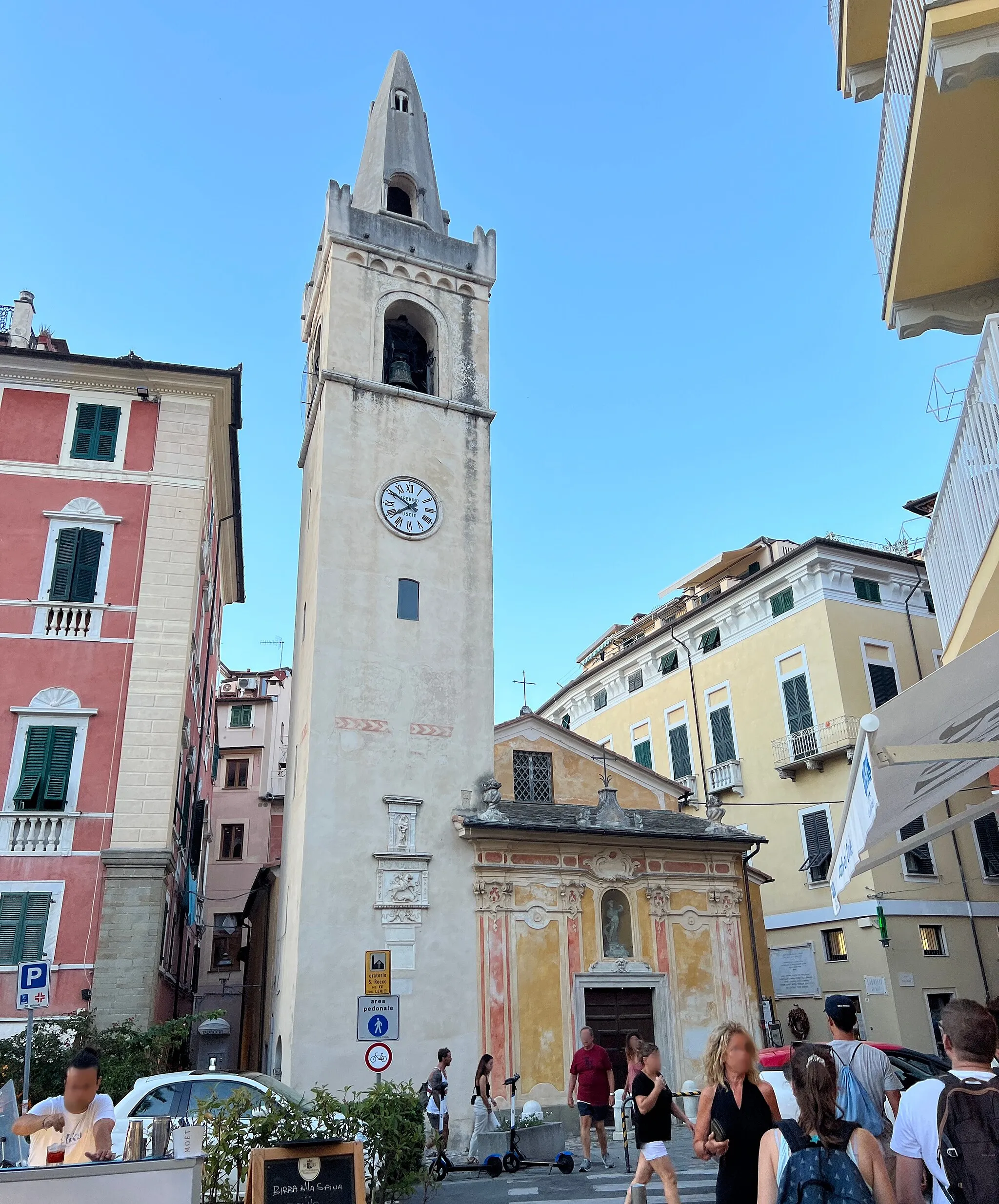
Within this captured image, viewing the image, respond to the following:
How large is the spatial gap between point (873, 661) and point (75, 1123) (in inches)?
954

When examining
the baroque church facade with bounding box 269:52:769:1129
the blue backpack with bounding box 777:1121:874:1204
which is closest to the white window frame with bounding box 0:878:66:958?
the baroque church facade with bounding box 269:52:769:1129

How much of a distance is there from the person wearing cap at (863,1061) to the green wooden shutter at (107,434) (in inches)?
694

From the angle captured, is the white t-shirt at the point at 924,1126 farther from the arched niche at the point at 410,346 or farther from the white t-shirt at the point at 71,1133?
the arched niche at the point at 410,346

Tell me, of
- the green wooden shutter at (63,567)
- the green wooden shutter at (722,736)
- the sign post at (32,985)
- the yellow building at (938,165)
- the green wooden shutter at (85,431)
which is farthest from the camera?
the green wooden shutter at (722,736)

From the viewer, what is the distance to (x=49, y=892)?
53.9ft

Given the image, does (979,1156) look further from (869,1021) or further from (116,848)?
(869,1021)

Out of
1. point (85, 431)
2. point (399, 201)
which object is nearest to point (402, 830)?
point (85, 431)

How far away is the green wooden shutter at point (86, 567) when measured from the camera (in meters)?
18.6

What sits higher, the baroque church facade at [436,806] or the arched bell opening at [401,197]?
the arched bell opening at [401,197]

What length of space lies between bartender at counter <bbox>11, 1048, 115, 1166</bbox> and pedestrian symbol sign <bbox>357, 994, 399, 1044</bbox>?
686 cm

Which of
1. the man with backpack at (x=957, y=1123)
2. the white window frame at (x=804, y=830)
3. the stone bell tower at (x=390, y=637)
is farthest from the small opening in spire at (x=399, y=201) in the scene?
the man with backpack at (x=957, y=1123)

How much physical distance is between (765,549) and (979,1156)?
28665 millimetres

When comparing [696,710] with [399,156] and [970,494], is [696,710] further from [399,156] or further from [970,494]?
[970,494]

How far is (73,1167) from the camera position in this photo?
4.69 metres
